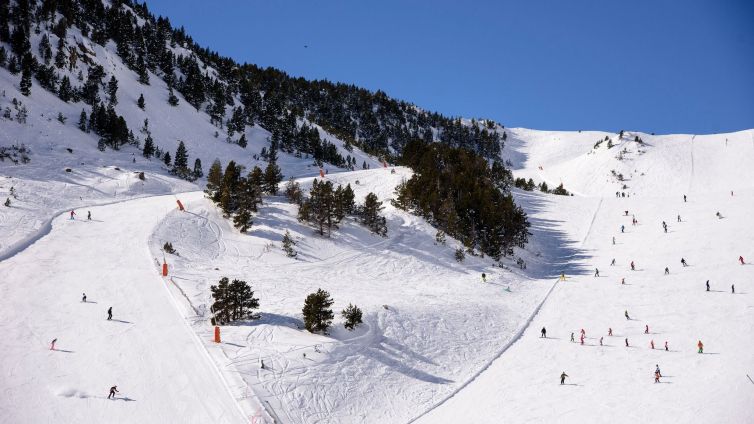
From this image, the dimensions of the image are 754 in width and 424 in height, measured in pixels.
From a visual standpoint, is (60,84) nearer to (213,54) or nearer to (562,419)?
(213,54)

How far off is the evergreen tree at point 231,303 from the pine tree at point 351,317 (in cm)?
483

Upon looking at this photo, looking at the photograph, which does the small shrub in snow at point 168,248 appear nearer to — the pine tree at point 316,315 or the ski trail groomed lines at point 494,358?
the pine tree at point 316,315

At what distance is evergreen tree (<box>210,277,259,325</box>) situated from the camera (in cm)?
2397

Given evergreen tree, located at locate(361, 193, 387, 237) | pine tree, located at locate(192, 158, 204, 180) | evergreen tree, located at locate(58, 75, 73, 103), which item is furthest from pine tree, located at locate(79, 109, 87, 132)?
evergreen tree, located at locate(361, 193, 387, 237)

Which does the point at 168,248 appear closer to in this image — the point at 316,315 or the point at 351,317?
the point at 316,315

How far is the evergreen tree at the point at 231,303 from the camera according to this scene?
24.0 meters

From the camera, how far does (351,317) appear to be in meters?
25.7

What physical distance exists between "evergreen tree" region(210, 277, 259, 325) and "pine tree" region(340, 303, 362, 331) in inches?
190

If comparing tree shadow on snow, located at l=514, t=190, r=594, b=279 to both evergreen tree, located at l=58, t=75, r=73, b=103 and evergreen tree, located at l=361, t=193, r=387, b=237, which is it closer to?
evergreen tree, located at l=361, t=193, r=387, b=237

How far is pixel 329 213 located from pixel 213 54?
9289cm

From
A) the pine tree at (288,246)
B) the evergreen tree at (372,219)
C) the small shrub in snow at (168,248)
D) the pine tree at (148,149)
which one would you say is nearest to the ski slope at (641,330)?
the evergreen tree at (372,219)

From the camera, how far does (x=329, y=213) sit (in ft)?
142

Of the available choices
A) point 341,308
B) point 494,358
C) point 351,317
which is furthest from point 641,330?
point 341,308

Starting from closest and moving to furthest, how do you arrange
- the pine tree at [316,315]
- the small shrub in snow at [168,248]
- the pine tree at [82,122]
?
the pine tree at [316,315] → the small shrub in snow at [168,248] → the pine tree at [82,122]
